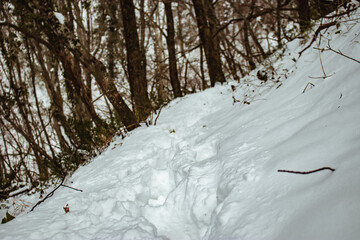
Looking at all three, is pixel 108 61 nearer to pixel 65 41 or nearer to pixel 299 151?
pixel 65 41

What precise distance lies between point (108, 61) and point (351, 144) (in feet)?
40.1

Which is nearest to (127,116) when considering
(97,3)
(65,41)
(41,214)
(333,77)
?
(65,41)

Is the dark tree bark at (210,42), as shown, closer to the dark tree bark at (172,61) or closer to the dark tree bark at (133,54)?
the dark tree bark at (172,61)

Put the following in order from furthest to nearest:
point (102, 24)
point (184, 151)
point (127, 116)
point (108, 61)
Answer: point (108, 61) < point (102, 24) < point (127, 116) < point (184, 151)

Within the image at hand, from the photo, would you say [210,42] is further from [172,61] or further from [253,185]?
[253,185]

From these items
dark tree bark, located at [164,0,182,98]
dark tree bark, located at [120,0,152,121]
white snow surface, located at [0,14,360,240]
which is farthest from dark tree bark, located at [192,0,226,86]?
white snow surface, located at [0,14,360,240]

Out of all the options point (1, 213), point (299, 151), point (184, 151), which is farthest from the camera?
point (1, 213)

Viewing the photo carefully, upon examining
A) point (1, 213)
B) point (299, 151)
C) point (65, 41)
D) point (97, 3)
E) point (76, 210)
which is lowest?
point (1, 213)

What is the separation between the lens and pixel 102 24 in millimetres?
9531

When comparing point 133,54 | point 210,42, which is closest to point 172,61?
point 210,42

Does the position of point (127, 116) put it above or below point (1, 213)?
above

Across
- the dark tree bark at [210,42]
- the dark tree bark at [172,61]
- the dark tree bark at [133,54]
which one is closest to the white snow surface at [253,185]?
the dark tree bark at [133,54]

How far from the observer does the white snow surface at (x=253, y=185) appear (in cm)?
73

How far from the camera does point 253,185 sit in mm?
1047
